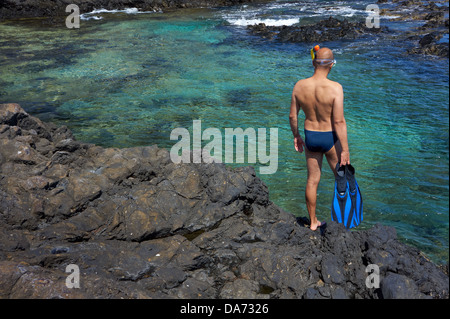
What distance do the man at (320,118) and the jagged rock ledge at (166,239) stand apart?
754 millimetres

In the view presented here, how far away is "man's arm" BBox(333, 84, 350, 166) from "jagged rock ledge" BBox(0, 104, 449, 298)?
0.82m

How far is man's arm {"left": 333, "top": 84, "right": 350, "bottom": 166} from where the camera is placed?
4.47 m

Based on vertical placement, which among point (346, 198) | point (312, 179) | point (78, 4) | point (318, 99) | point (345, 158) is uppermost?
point (78, 4)

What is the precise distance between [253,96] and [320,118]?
20.5 feet

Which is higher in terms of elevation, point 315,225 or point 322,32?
point 322,32

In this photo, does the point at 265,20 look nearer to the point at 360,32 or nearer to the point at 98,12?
the point at 360,32

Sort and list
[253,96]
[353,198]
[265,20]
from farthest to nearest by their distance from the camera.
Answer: [265,20] < [253,96] < [353,198]

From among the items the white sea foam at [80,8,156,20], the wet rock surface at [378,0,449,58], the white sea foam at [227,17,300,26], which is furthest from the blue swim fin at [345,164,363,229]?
the white sea foam at [80,8,156,20]

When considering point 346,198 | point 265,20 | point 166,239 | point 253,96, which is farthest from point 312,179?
point 265,20

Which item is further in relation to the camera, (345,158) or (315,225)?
(315,225)

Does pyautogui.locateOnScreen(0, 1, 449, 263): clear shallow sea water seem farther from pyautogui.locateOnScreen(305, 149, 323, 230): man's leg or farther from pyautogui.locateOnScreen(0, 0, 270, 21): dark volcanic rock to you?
pyautogui.locateOnScreen(0, 0, 270, 21): dark volcanic rock

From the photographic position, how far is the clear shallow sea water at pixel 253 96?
20.6 feet

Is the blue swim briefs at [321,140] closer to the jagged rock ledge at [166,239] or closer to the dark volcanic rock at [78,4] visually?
the jagged rock ledge at [166,239]

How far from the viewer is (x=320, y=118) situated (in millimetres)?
4703
